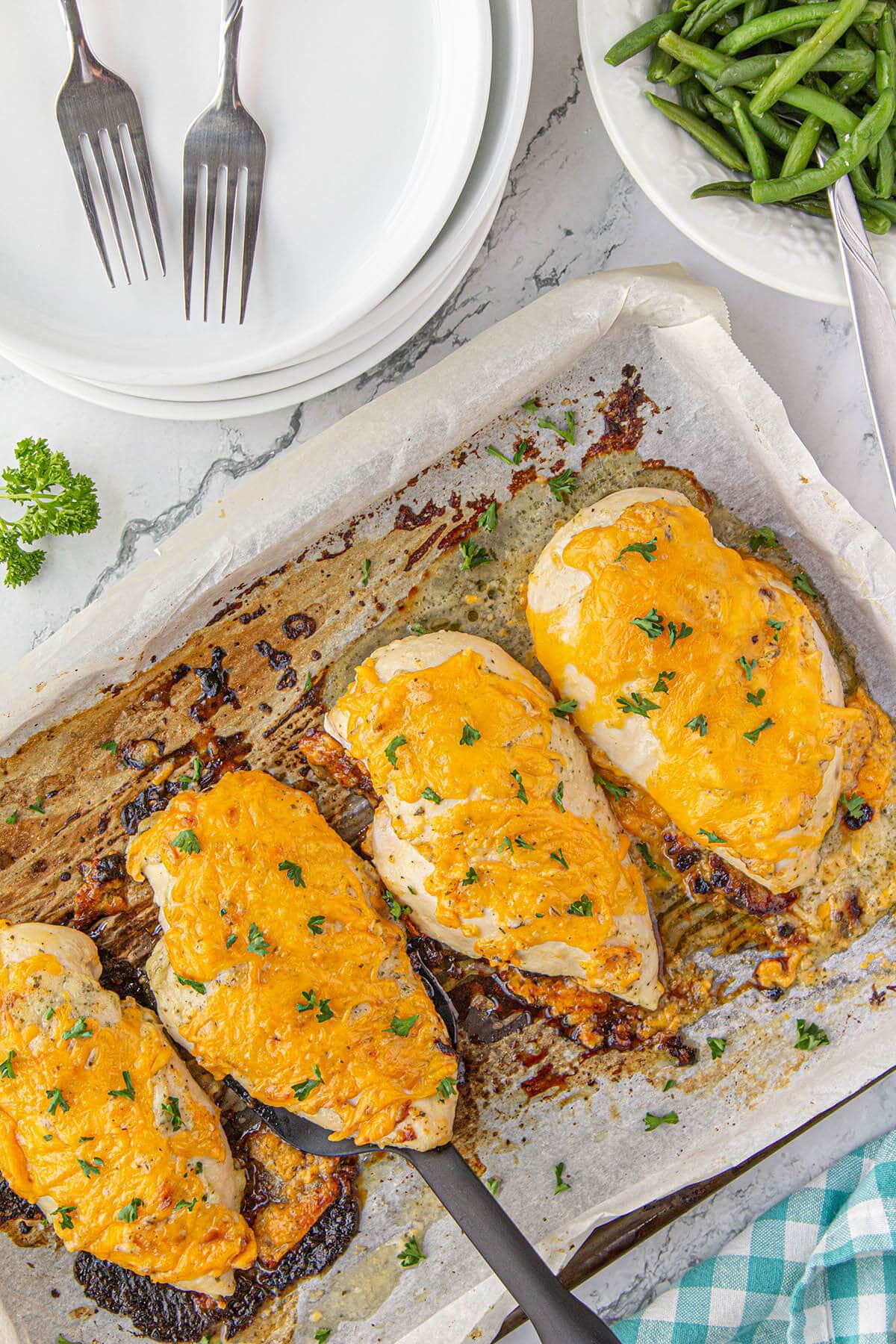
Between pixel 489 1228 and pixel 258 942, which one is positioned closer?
pixel 258 942

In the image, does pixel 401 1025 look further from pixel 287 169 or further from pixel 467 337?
pixel 287 169

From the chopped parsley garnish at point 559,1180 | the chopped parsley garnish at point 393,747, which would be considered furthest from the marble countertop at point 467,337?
the chopped parsley garnish at point 559,1180

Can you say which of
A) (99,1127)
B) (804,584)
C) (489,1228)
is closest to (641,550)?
(804,584)

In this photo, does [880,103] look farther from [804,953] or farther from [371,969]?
[371,969]

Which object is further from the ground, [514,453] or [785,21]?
[785,21]

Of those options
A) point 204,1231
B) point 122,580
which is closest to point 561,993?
point 204,1231

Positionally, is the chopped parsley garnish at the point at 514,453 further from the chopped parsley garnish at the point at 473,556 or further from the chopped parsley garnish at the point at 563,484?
the chopped parsley garnish at the point at 473,556
